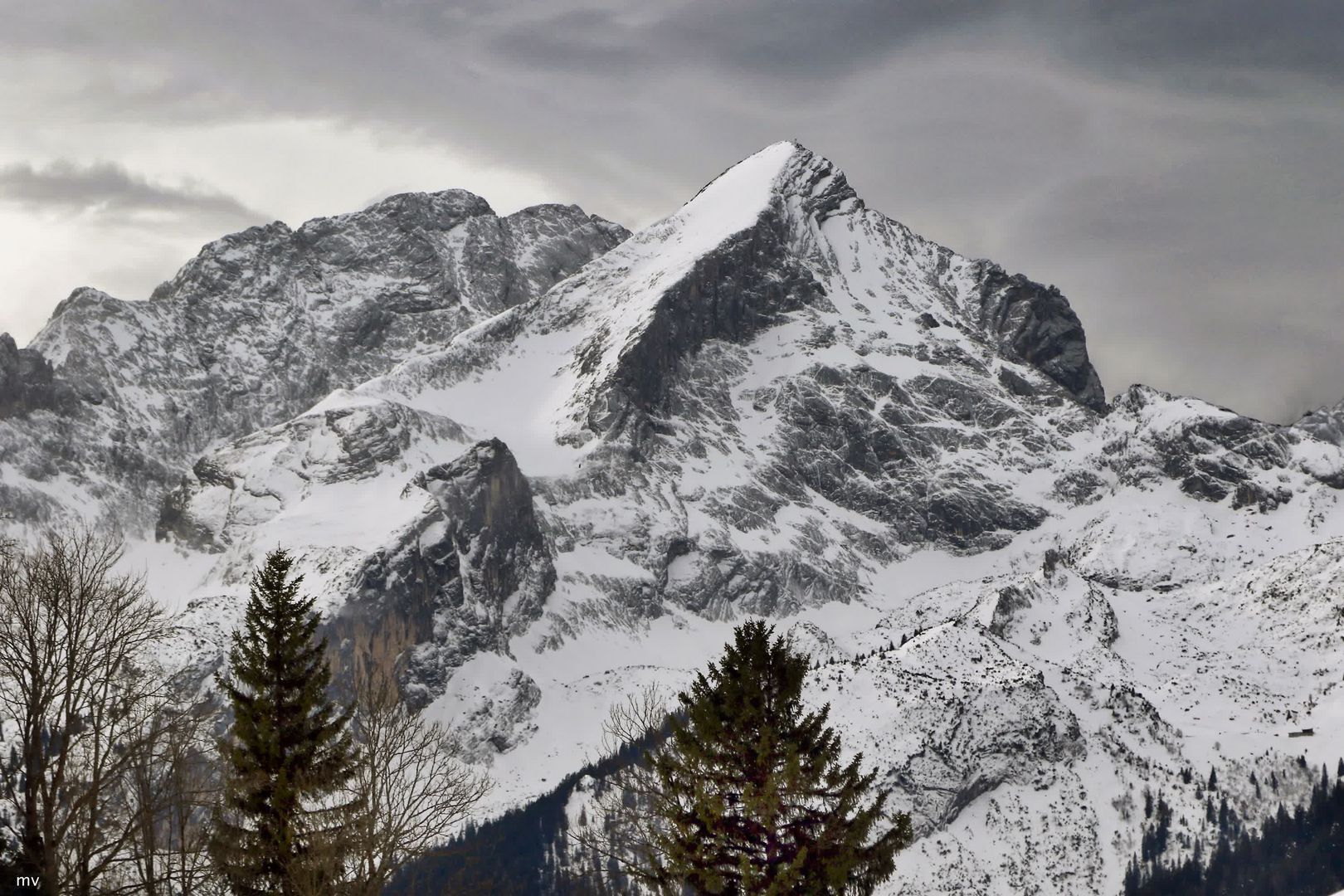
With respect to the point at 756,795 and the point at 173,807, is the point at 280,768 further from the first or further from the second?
the point at 756,795

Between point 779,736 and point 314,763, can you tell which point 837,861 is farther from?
point 314,763

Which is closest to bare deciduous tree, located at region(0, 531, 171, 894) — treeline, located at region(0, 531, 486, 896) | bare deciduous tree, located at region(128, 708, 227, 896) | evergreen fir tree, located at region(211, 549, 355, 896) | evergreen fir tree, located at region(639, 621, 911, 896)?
treeline, located at region(0, 531, 486, 896)

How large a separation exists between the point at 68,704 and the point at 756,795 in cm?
2475

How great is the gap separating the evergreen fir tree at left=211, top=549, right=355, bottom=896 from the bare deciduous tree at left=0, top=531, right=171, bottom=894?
8.79 feet

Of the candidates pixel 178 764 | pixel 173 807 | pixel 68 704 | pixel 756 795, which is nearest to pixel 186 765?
pixel 173 807

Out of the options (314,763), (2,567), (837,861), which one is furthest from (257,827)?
(837,861)

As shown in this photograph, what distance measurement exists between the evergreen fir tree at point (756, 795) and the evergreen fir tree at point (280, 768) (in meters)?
14.4

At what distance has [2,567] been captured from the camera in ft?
147

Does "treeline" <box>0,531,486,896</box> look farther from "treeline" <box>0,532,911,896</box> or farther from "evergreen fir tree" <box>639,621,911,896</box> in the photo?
"evergreen fir tree" <box>639,621,911,896</box>

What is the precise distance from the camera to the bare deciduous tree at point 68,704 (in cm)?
4150

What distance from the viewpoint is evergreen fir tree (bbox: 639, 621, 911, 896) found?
57.6 m

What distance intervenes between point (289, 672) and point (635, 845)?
22.6m

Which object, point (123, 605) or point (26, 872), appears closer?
point (26, 872)

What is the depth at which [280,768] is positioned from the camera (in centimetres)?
4603
